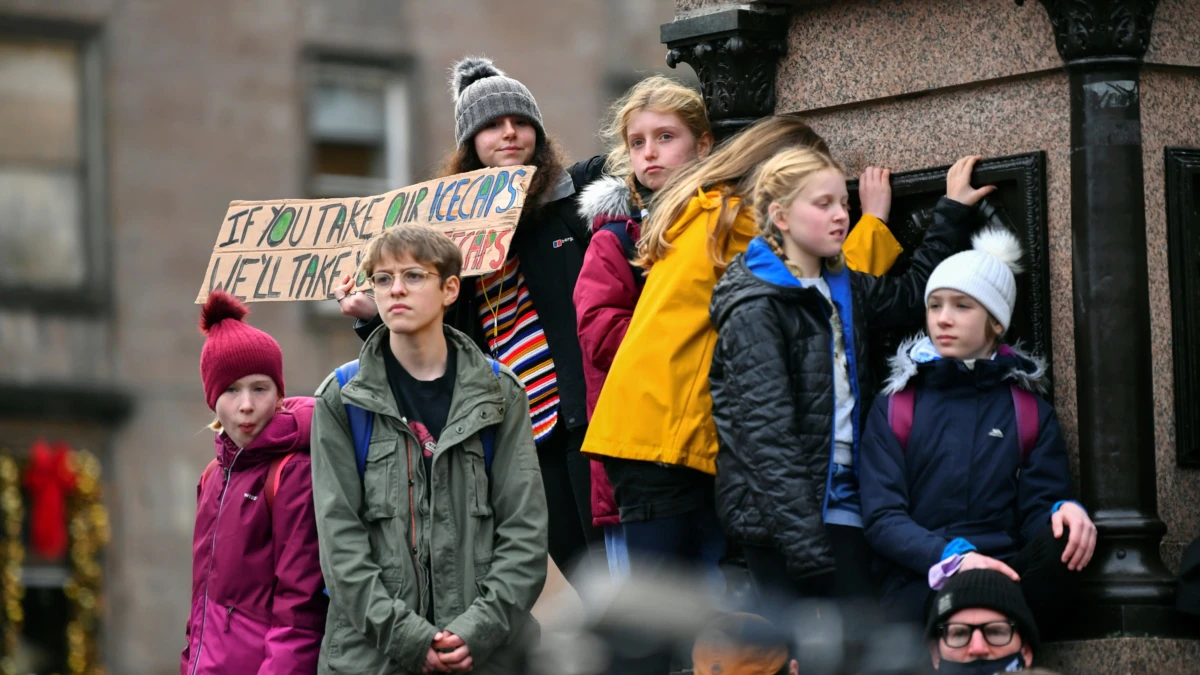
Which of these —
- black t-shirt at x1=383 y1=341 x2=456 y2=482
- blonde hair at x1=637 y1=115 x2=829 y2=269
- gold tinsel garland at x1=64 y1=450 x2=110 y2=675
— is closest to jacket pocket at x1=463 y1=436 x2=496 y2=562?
black t-shirt at x1=383 y1=341 x2=456 y2=482

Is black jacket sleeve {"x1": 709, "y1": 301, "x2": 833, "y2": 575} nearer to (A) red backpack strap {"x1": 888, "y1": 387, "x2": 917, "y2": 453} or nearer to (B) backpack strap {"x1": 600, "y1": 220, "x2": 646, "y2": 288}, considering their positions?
(A) red backpack strap {"x1": 888, "y1": 387, "x2": 917, "y2": 453}

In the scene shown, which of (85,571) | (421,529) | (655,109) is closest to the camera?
(421,529)

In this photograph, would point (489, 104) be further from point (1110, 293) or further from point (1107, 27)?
point (1110, 293)

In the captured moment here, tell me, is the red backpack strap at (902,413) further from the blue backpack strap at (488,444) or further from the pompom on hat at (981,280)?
the blue backpack strap at (488,444)

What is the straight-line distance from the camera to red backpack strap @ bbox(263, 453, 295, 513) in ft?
21.3

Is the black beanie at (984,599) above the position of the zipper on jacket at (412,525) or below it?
below

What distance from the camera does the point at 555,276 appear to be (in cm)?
715

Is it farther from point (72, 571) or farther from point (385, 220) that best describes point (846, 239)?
point (72, 571)

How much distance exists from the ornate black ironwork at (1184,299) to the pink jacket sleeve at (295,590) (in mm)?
2396

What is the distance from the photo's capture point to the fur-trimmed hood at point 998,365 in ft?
20.6

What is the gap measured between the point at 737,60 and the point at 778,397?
1571 mm

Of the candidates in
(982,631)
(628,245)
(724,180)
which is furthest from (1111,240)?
(628,245)

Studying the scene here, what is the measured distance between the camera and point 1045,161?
21.4 ft

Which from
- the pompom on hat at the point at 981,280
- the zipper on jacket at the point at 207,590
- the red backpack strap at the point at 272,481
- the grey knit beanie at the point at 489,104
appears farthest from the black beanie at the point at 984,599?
the grey knit beanie at the point at 489,104
